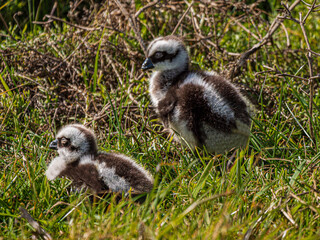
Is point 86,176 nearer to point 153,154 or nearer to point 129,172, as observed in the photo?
point 129,172

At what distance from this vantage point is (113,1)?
5895mm

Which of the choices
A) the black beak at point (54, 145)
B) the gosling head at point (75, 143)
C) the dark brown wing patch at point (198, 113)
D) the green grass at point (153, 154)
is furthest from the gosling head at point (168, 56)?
the black beak at point (54, 145)

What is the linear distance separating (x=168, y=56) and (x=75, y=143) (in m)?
1.25

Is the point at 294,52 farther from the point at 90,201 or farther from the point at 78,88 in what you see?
the point at 90,201

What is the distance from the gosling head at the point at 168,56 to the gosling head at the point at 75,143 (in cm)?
98

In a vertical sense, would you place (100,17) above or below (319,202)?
above

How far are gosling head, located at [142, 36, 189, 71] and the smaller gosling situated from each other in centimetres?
100

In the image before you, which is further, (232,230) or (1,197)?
(1,197)

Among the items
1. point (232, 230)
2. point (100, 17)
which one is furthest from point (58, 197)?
point (100, 17)

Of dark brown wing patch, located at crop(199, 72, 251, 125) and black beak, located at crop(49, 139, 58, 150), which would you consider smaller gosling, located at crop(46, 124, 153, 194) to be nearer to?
black beak, located at crop(49, 139, 58, 150)

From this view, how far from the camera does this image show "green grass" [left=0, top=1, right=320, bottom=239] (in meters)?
2.63

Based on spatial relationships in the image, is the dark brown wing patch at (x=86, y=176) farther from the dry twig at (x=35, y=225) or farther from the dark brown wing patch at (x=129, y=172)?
the dry twig at (x=35, y=225)

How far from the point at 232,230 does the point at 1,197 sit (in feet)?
5.28

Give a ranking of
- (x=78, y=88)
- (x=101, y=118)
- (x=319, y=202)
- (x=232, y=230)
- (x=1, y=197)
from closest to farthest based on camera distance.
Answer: (x=232, y=230), (x=319, y=202), (x=1, y=197), (x=101, y=118), (x=78, y=88)
